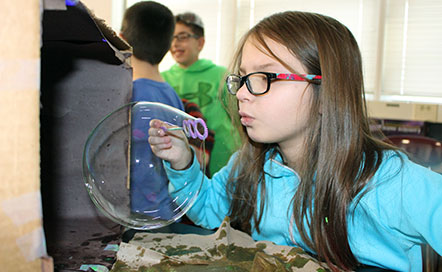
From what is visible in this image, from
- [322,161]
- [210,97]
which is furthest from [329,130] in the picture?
[210,97]

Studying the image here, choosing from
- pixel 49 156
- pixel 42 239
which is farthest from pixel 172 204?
pixel 42 239

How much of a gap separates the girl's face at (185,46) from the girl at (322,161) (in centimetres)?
145

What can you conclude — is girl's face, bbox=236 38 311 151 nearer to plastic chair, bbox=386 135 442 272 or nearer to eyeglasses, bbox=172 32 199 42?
plastic chair, bbox=386 135 442 272

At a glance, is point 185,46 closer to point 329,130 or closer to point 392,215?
point 329,130

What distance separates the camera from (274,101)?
0.85 metres

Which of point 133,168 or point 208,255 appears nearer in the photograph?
point 208,255

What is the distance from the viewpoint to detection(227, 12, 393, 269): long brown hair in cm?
82

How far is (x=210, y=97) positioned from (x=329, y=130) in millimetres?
1506

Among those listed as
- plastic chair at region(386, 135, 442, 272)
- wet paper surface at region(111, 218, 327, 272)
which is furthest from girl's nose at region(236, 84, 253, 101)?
plastic chair at region(386, 135, 442, 272)

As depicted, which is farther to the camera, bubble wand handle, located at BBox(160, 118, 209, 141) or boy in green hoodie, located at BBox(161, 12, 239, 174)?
boy in green hoodie, located at BBox(161, 12, 239, 174)

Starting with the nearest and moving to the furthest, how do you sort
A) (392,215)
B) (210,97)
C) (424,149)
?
(392,215)
(424,149)
(210,97)

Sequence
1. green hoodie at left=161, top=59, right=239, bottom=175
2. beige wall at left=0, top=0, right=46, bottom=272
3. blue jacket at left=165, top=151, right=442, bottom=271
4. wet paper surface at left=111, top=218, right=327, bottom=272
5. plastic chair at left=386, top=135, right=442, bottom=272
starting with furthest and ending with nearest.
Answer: green hoodie at left=161, top=59, right=239, bottom=175 < plastic chair at left=386, top=135, right=442, bottom=272 < blue jacket at left=165, top=151, right=442, bottom=271 < wet paper surface at left=111, top=218, right=327, bottom=272 < beige wall at left=0, top=0, right=46, bottom=272

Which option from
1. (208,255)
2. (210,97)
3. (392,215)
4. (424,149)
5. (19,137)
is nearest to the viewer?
(19,137)

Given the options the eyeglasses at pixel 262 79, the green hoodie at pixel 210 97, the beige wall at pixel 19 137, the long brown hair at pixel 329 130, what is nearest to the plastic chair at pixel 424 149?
the long brown hair at pixel 329 130
